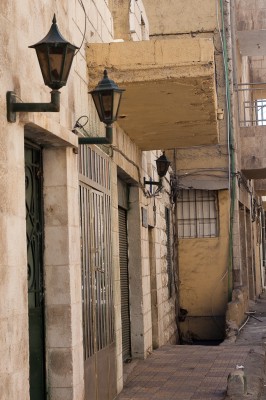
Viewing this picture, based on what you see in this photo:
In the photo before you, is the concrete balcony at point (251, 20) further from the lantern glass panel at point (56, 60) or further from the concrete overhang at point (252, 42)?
the lantern glass panel at point (56, 60)

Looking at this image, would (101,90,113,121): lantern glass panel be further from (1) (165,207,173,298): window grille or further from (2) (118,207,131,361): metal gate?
(1) (165,207,173,298): window grille

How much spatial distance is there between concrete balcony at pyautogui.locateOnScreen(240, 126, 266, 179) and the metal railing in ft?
0.93

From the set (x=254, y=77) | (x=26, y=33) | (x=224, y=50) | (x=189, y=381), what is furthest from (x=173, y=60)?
(x=254, y=77)

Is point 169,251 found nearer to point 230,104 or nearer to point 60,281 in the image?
point 230,104

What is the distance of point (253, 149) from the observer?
68.8ft

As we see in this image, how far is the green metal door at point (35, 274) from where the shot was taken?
6961 mm

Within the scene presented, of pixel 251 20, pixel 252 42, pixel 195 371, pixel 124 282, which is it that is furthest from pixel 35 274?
pixel 252 42

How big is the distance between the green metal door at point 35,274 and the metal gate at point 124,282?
206 inches

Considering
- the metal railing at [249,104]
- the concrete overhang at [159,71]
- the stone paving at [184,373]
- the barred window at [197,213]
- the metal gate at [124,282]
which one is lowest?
the stone paving at [184,373]

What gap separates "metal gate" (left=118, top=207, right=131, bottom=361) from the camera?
12.5 metres

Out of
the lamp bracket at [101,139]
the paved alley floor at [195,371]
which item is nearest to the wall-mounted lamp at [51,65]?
the lamp bracket at [101,139]

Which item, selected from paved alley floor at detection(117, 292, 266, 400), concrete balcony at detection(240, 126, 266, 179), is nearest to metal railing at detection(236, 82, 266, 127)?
concrete balcony at detection(240, 126, 266, 179)

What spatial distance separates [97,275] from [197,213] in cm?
1122

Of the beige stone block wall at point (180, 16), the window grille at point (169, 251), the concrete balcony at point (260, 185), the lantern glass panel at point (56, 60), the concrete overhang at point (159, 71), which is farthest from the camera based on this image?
the concrete balcony at point (260, 185)
